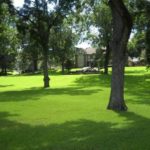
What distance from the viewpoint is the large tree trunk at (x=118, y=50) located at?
1900cm

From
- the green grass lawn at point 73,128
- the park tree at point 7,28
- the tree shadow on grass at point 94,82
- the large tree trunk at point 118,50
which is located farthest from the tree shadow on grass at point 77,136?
the tree shadow on grass at point 94,82

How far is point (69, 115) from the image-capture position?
1731 centimetres

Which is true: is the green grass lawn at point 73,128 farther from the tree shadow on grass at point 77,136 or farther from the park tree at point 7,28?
the park tree at point 7,28

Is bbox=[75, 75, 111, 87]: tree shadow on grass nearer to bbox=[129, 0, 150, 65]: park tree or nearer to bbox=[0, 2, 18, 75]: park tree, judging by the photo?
bbox=[129, 0, 150, 65]: park tree

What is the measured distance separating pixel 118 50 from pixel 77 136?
7.83 m

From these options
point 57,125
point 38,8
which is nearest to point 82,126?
point 57,125

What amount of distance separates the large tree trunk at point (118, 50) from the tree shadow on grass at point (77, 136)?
3.56 metres

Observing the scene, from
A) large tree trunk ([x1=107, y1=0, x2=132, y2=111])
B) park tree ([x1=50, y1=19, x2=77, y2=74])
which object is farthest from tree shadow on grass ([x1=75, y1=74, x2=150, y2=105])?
park tree ([x1=50, y1=19, x2=77, y2=74])

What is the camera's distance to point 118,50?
63.4 ft

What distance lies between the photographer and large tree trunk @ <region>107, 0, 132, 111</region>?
62.3 ft

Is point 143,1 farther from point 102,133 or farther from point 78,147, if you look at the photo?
point 78,147

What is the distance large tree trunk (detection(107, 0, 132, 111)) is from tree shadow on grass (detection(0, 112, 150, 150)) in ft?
11.7

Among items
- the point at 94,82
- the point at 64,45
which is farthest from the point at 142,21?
the point at 64,45

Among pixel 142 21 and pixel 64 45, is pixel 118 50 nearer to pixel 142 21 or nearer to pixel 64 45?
pixel 142 21
